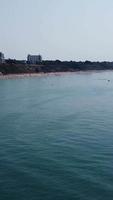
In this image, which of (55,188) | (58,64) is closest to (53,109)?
(55,188)

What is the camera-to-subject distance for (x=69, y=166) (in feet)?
62.8

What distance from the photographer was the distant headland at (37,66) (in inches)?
4656

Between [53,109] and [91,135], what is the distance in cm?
1433

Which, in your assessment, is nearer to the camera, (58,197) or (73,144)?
(58,197)

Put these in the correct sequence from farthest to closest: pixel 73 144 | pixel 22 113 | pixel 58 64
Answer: pixel 58 64 < pixel 22 113 < pixel 73 144

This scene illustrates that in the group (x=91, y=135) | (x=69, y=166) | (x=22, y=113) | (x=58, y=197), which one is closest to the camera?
(x=58, y=197)

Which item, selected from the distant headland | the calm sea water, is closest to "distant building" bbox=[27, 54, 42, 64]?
the distant headland

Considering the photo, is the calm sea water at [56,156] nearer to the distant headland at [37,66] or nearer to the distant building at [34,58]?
the distant headland at [37,66]

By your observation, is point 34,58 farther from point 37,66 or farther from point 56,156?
point 56,156

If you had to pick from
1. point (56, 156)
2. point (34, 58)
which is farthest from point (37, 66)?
point (56, 156)

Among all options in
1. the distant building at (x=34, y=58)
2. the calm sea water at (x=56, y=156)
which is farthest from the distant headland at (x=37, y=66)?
the calm sea water at (x=56, y=156)

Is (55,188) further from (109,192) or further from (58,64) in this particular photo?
(58,64)

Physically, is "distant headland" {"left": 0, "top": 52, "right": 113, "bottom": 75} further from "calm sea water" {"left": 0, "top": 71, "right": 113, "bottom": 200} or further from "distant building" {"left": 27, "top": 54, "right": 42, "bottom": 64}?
"calm sea water" {"left": 0, "top": 71, "right": 113, "bottom": 200}

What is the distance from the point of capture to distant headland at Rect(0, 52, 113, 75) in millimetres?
118250
